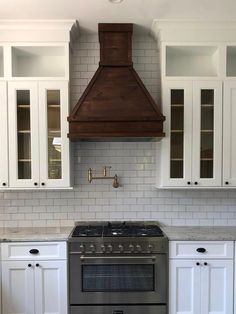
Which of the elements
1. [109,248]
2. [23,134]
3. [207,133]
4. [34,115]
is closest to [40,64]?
[34,115]

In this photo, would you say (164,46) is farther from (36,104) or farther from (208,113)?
(36,104)

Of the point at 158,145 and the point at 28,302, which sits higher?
the point at 158,145

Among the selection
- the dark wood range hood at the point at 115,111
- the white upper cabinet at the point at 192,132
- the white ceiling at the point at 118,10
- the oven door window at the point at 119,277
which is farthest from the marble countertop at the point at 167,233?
the white ceiling at the point at 118,10

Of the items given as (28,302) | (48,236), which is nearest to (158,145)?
(48,236)

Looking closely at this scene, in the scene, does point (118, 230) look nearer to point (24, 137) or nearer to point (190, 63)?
point (24, 137)

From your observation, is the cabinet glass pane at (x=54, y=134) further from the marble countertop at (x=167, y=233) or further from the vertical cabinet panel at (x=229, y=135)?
the vertical cabinet panel at (x=229, y=135)

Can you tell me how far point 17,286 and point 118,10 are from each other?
106 inches

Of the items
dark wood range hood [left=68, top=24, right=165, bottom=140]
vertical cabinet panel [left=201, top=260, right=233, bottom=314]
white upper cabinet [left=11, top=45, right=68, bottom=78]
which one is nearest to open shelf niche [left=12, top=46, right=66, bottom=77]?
white upper cabinet [left=11, top=45, right=68, bottom=78]

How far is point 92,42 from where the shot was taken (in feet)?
10.1

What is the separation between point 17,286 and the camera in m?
2.59

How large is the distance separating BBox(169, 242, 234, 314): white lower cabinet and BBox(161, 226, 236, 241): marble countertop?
0.07 m

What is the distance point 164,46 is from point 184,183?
1376mm

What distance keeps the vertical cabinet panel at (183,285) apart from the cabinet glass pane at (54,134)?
1.42m

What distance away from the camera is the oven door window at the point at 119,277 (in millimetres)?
2586
